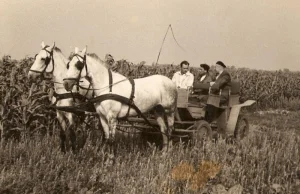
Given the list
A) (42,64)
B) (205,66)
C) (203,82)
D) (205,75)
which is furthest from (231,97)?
(42,64)

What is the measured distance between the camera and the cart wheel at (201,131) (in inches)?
304

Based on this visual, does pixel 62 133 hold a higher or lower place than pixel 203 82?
lower

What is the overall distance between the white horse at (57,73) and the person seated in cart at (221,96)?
3.10 metres

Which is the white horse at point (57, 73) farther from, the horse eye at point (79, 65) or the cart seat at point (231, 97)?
the cart seat at point (231, 97)

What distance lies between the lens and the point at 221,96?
8.38 meters

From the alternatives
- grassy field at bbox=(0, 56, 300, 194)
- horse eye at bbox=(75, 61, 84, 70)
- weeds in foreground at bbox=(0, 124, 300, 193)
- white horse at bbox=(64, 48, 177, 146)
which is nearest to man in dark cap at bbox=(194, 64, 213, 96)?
white horse at bbox=(64, 48, 177, 146)

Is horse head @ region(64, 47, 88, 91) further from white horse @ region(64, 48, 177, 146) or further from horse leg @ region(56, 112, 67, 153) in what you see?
horse leg @ region(56, 112, 67, 153)

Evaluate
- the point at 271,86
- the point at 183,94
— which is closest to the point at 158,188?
the point at 183,94

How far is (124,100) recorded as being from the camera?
6738 mm

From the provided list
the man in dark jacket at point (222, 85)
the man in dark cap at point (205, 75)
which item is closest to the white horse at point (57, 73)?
the man in dark jacket at point (222, 85)

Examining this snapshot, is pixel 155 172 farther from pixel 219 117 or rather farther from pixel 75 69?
pixel 219 117

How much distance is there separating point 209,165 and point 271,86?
1616cm

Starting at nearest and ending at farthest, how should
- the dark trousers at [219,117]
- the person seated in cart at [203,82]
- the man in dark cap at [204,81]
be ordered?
the dark trousers at [219,117]
the person seated in cart at [203,82]
the man in dark cap at [204,81]

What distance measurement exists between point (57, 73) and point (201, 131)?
10.6 ft
